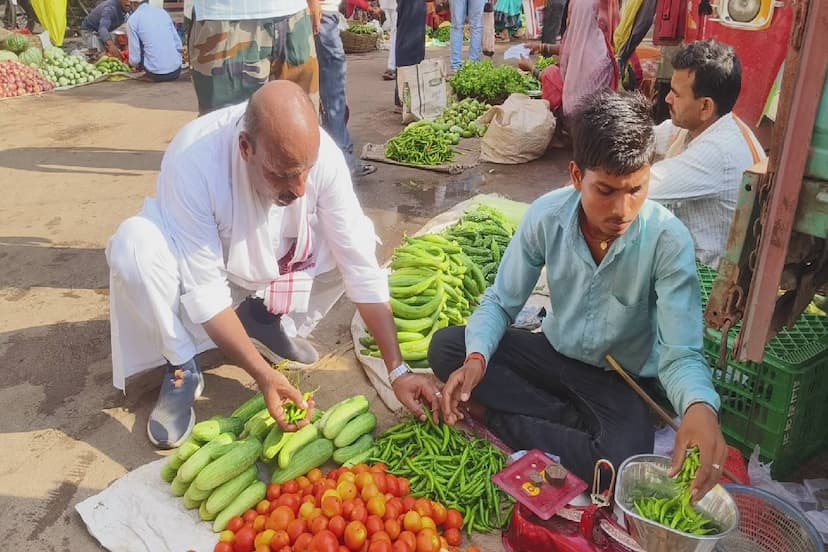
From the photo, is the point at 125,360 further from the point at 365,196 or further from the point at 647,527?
the point at 365,196

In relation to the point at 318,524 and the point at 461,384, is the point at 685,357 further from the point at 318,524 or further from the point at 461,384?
the point at 318,524

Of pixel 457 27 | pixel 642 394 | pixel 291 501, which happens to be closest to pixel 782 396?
pixel 642 394

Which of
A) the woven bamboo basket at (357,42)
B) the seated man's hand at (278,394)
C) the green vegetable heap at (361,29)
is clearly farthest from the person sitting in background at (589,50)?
the green vegetable heap at (361,29)

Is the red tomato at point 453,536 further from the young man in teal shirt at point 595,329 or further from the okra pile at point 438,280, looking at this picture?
the okra pile at point 438,280

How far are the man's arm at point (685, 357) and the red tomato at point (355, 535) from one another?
983mm

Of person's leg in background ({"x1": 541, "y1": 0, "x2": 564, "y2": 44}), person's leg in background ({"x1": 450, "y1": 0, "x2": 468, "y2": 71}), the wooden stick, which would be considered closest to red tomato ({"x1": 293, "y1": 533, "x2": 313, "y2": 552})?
the wooden stick

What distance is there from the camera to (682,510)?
2016 millimetres

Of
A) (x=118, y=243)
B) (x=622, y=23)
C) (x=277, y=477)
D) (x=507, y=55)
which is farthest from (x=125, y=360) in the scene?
(x=507, y=55)

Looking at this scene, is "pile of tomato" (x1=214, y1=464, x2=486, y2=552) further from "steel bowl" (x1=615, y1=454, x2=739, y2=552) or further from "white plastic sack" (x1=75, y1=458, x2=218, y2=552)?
"steel bowl" (x1=615, y1=454, x2=739, y2=552)

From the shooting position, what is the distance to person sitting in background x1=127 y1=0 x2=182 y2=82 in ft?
33.8

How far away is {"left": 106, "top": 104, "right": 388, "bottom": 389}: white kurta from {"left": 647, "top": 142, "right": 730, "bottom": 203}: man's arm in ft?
4.45

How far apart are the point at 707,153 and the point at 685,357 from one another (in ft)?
4.12

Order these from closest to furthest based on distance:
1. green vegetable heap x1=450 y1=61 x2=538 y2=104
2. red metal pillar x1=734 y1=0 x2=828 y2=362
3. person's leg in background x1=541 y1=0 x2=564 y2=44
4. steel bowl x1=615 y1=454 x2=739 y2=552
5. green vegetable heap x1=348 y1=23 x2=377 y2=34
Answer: red metal pillar x1=734 y1=0 x2=828 y2=362 < steel bowl x1=615 y1=454 x2=739 y2=552 < green vegetable heap x1=450 y1=61 x2=538 y2=104 < person's leg in background x1=541 y1=0 x2=564 y2=44 < green vegetable heap x1=348 y1=23 x2=377 y2=34

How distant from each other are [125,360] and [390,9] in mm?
10926
